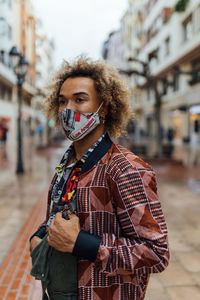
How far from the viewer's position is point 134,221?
1.23 m

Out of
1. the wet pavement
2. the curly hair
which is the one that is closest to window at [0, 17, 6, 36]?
the wet pavement

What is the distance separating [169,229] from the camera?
16.5 ft

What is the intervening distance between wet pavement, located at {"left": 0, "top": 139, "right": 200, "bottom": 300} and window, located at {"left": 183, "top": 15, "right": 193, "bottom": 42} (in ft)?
59.1

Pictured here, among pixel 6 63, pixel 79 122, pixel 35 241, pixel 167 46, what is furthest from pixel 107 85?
pixel 167 46

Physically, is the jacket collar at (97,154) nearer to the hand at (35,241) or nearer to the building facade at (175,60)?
the hand at (35,241)

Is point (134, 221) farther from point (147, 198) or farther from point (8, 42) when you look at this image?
point (8, 42)

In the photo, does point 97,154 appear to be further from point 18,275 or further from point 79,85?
point 18,275

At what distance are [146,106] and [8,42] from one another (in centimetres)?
1954

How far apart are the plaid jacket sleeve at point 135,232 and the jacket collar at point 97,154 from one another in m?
0.13

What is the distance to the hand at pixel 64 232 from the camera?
1.24 meters

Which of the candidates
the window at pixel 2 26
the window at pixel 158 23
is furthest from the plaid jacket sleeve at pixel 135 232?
the window at pixel 158 23

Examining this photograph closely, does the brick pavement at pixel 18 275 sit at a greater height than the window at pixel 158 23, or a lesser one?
lesser

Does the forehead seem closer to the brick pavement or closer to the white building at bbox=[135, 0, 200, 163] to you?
the brick pavement

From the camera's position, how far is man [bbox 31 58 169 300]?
123 cm
